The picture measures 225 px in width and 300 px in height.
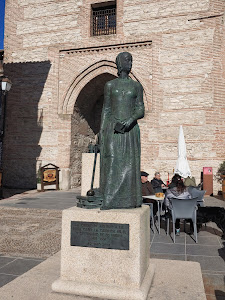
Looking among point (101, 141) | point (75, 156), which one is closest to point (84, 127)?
point (75, 156)

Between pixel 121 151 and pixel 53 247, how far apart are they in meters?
2.62

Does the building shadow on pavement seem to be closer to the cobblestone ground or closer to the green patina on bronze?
the cobblestone ground

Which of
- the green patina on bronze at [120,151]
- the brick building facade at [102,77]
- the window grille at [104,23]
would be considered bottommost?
the green patina on bronze at [120,151]

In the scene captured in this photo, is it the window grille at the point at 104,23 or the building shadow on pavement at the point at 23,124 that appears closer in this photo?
the building shadow on pavement at the point at 23,124

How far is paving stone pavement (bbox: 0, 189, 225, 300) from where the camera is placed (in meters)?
3.60

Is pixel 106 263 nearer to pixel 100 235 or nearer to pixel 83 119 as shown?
pixel 100 235

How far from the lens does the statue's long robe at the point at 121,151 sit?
291cm

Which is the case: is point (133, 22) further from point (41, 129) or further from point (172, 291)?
point (172, 291)

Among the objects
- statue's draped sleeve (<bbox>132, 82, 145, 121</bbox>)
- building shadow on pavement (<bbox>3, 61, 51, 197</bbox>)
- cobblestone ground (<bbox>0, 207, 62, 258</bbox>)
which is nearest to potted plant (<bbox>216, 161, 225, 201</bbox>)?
cobblestone ground (<bbox>0, 207, 62, 258</bbox>)

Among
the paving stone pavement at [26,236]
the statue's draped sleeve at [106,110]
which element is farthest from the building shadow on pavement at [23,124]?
the statue's draped sleeve at [106,110]

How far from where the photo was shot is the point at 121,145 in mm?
2967

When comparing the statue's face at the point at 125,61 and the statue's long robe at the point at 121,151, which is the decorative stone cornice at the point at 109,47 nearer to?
the statue's face at the point at 125,61

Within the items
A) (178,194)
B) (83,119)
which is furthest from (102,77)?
(178,194)

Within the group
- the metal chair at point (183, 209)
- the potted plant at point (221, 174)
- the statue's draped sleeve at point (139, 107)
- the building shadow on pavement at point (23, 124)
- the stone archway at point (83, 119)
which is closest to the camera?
the statue's draped sleeve at point (139, 107)
